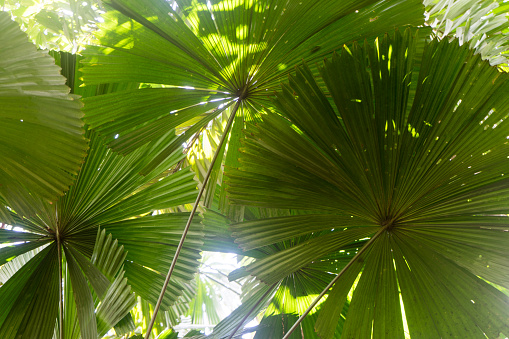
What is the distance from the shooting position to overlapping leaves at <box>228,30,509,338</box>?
4.15 feet

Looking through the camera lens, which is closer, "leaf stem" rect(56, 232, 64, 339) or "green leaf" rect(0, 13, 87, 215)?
"green leaf" rect(0, 13, 87, 215)

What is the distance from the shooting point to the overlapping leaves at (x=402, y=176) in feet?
4.15

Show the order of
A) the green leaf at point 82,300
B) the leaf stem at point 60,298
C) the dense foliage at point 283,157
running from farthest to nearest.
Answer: the leaf stem at point 60,298
the green leaf at point 82,300
the dense foliage at point 283,157

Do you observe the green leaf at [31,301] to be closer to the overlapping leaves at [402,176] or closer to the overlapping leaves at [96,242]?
the overlapping leaves at [96,242]

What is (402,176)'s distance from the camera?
1.39 metres

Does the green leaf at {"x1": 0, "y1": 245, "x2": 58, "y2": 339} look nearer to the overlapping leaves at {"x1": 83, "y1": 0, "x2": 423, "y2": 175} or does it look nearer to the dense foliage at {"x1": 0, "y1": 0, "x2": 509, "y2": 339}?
the dense foliage at {"x1": 0, "y1": 0, "x2": 509, "y2": 339}

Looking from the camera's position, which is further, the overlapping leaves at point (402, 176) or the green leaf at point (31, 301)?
the green leaf at point (31, 301)

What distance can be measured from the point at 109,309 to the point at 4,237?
668 mm

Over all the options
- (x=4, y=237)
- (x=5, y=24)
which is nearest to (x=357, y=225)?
(x=5, y=24)

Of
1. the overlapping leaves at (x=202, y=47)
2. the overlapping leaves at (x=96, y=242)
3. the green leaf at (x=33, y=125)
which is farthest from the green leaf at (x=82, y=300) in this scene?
the overlapping leaves at (x=202, y=47)

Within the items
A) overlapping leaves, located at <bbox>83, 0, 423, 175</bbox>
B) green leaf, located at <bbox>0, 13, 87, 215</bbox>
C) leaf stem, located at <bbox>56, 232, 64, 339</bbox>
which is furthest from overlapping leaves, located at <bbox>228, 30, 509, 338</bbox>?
leaf stem, located at <bbox>56, 232, 64, 339</bbox>

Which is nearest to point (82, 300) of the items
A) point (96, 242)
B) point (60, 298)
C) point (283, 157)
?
point (60, 298)

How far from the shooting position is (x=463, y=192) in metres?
1.35

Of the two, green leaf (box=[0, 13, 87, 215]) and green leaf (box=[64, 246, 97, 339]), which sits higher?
green leaf (box=[0, 13, 87, 215])
